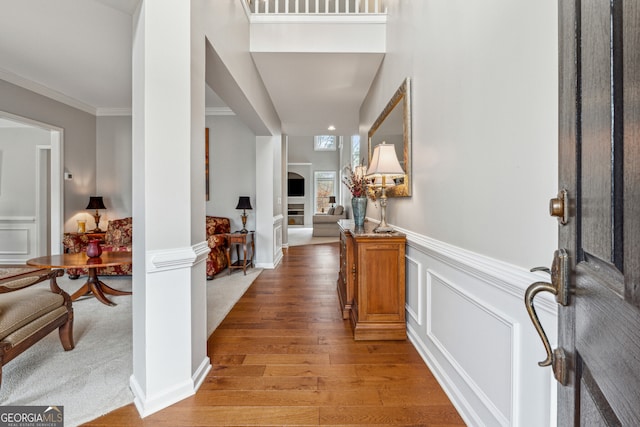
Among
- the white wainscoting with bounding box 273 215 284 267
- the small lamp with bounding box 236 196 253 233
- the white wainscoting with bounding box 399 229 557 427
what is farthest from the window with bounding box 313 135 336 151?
the white wainscoting with bounding box 399 229 557 427

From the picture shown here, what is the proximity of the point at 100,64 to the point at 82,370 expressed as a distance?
10.8 ft

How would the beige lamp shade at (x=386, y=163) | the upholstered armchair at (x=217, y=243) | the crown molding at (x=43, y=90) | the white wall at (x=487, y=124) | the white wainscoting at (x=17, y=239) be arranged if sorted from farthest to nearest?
the white wainscoting at (x=17, y=239) < the upholstered armchair at (x=217, y=243) < the crown molding at (x=43, y=90) < the beige lamp shade at (x=386, y=163) < the white wall at (x=487, y=124)

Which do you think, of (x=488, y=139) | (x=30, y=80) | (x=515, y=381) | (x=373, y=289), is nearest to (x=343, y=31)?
(x=488, y=139)

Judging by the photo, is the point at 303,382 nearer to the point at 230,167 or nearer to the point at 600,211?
the point at 600,211

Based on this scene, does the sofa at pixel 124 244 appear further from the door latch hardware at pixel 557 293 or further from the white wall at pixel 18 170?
the door latch hardware at pixel 557 293

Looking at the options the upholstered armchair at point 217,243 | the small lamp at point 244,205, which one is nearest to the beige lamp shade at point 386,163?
the upholstered armchair at point 217,243

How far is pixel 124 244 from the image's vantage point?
161 inches

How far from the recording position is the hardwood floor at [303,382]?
1.47 meters

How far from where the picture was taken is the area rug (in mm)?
1559

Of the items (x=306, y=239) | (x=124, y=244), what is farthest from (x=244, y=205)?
(x=306, y=239)

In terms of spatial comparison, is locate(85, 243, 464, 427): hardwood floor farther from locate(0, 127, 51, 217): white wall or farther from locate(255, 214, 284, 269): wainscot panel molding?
locate(0, 127, 51, 217): white wall

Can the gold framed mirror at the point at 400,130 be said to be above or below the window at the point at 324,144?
below

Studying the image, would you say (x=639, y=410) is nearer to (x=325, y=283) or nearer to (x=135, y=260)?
(x=135, y=260)

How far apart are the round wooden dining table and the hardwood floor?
4.15 feet
